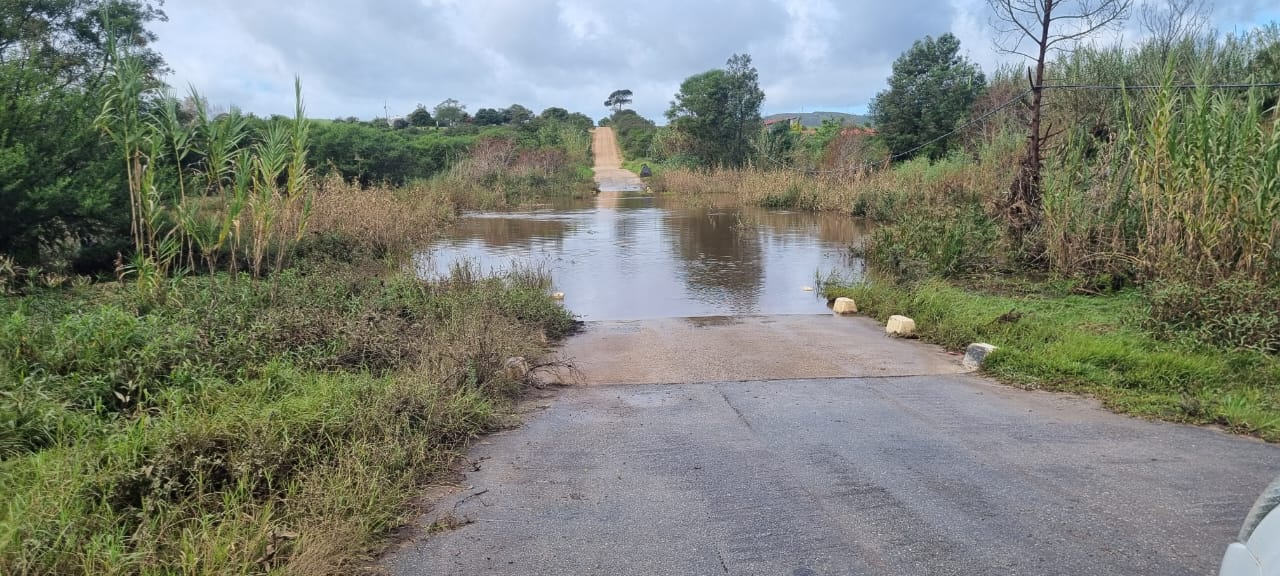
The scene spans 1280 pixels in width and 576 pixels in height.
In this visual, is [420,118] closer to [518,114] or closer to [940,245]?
[518,114]

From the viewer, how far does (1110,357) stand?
579 cm

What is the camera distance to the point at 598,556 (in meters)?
3.02

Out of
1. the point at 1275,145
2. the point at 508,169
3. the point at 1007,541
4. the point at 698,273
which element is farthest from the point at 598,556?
the point at 508,169

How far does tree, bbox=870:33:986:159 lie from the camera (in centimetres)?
3012

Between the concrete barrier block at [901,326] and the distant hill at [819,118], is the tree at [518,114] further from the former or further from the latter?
the concrete barrier block at [901,326]

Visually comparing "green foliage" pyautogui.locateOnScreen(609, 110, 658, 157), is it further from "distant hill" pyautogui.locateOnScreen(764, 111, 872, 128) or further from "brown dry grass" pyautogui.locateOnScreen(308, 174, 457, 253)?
"brown dry grass" pyautogui.locateOnScreen(308, 174, 457, 253)

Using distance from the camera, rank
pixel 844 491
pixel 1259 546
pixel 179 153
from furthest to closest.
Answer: pixel 179 153 < pixel 844 491 < pixel 1259 546

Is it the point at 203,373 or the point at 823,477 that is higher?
the point at 203,373

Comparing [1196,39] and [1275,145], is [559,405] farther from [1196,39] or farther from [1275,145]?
[1196,39]

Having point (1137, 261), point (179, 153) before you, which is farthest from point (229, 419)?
point (1137, 261)

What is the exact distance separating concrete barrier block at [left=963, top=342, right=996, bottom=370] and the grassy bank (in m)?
3.59

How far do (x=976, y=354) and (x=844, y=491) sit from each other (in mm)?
3245

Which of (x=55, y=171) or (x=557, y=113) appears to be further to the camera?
(x=557, y=113)

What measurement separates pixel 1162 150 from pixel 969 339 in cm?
277
